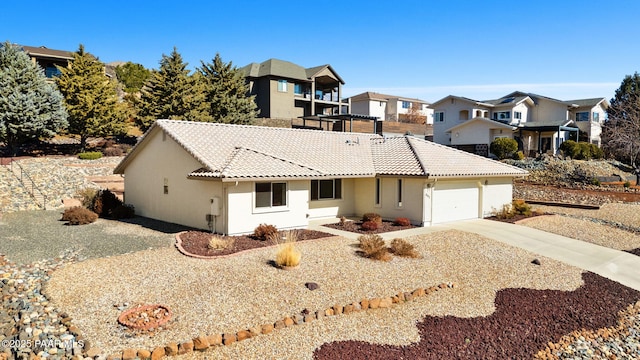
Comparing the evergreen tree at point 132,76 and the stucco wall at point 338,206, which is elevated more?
the evergreen tree at point 132,76

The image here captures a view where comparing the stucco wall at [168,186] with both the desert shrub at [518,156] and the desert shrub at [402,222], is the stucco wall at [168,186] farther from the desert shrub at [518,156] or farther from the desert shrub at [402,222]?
the desert shrub at [518,156]

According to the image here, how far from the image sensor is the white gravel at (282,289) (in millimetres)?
8031

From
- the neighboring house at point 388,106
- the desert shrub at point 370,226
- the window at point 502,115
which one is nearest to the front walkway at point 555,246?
the desert shrub at point 370,226

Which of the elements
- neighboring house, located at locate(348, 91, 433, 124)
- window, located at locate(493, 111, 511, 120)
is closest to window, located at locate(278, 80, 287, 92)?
neighboring house, located at locate(348, 91, 433, 124)

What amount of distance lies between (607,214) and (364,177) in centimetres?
1563

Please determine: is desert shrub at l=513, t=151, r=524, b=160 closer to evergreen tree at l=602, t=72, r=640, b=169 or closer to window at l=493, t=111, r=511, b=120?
evergreen tree at l=602, t=72, r=640, b=169

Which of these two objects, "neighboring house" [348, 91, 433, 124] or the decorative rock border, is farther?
"neighboring house" [348, 91, 433, 124]

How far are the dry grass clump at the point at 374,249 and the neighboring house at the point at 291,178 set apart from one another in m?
4.60

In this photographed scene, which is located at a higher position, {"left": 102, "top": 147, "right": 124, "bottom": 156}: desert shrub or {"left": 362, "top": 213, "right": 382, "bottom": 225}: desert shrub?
{"left": 102, "top": 147, "right": 124, "bottom": 156}: desert shrub

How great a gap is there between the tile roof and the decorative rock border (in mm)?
7558

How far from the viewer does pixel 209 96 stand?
39.2 metres

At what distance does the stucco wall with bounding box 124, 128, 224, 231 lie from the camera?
17141 millimetres

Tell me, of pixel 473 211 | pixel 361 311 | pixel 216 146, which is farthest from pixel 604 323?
pixel 216 146

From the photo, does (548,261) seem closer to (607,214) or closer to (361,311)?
(361,311)
